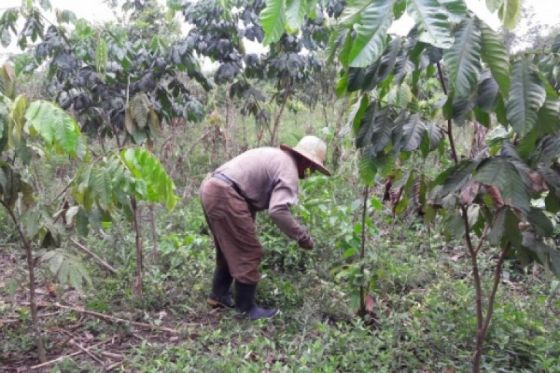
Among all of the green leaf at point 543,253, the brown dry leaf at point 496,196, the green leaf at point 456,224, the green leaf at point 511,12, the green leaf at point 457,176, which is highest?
the green leaf at point 511,12

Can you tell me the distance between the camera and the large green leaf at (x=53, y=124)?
2203 millimetres

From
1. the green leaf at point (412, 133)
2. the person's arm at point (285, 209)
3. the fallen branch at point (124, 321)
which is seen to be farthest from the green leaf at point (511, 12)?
the fallen branch at point (124, 321)

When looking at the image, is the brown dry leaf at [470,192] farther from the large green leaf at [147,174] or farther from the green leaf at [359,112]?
the large green leaf at [147,174]

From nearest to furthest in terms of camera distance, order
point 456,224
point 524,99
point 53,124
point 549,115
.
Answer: point 524,99
point 549,115
point 53,124
point 456,224

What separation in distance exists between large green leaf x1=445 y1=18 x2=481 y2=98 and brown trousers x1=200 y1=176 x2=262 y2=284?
98.5 inches

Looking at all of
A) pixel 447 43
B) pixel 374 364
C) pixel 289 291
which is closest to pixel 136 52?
pixel 289 291

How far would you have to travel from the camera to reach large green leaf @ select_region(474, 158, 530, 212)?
5.64 ft

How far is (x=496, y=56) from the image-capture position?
1350 mm

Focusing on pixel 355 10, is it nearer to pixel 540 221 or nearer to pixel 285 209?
pixel 540 221

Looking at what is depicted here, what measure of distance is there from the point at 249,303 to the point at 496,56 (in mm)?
2811

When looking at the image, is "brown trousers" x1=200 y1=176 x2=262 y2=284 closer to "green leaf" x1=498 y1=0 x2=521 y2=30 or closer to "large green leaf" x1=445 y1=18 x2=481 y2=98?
"green leaf" x1=498 y1=0 x2=521 y2=30

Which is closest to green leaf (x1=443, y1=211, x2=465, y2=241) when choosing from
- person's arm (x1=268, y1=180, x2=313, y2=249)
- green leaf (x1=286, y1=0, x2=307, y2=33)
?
person's arm (x1=268, y1=180, x2=313, y2=249)

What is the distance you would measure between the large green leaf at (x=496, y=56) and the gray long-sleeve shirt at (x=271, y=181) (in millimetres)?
2217

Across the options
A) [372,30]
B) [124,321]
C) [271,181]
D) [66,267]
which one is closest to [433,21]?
[372,30]
